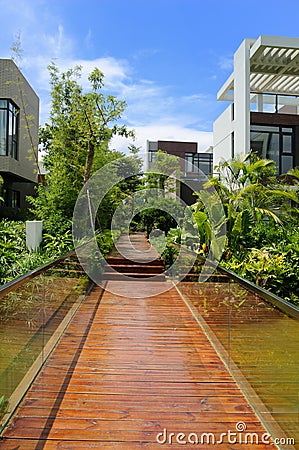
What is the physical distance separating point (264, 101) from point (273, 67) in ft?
10.7

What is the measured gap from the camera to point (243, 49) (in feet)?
52.7

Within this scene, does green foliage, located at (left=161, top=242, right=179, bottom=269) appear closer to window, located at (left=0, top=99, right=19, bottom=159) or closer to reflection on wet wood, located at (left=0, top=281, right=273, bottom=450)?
reflection on wet wood, located at (left=0, top=281, right=273, bottom=450)

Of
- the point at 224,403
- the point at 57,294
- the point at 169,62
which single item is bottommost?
the point at 224,403

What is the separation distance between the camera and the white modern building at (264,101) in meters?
15.9

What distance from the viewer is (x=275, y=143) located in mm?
17875

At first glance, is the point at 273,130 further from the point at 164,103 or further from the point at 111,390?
the point at 111,390

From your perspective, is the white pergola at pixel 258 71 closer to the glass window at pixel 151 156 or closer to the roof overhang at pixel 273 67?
the roof overhang at pixel 273 67

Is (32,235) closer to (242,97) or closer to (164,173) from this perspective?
(242,97)

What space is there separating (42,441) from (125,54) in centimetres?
1336

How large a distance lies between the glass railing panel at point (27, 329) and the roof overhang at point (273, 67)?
43.3ft

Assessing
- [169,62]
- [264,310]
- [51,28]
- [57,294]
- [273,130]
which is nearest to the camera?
[264,310]

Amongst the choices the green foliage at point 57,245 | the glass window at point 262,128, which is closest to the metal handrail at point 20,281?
the green foliage at point 57,245

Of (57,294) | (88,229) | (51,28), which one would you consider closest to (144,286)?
(88,229)

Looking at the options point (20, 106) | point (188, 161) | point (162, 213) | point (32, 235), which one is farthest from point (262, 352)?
point (188, 161)
